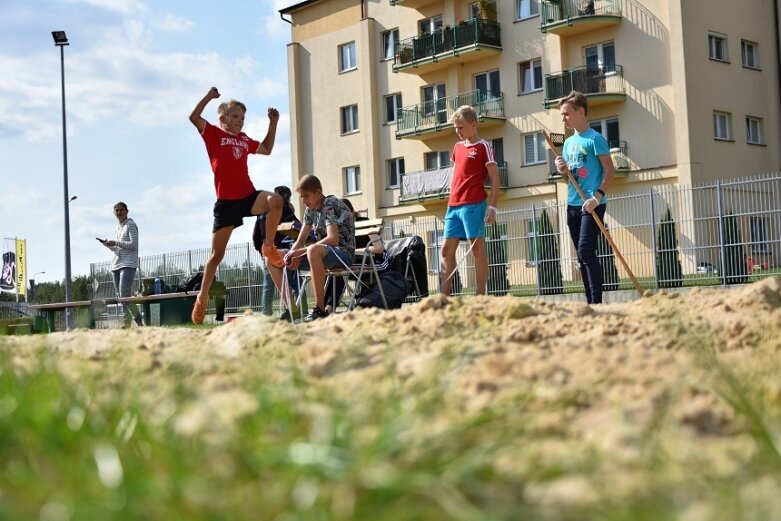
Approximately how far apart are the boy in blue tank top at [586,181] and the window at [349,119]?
3392 centimetres

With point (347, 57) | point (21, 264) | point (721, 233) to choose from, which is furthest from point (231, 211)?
point (347, 57)

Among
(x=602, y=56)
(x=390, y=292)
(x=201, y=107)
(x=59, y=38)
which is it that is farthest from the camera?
(x=602, y=56)

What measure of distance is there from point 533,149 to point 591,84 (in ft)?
12.3

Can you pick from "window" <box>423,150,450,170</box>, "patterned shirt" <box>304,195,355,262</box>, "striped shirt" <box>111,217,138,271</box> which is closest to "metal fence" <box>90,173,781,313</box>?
"striped shirt" <box>111,217,138,271</box>

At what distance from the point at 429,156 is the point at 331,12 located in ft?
27.7

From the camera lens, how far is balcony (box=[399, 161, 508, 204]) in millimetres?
37906

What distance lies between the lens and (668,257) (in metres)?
19.7

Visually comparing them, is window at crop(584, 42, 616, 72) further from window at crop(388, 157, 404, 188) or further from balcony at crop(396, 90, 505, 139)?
window at crop(388, 157, 404, 188)

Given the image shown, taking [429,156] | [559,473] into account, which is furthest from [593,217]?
[429,156]

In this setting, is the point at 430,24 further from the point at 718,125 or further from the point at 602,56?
the point at 718,125

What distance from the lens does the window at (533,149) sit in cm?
3656

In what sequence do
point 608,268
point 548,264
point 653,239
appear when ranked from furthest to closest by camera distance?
point 548,264 < point 608,268 < point 653,239

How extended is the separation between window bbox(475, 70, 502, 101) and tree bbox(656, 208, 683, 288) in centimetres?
1872

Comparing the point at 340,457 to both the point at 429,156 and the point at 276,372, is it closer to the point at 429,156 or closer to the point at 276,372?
the point at 276,372
